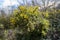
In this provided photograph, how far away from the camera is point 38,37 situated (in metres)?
9.48

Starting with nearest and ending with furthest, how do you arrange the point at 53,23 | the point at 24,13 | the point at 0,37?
Answer: the point at 0,37, the point at 24,13, the point at 53,23

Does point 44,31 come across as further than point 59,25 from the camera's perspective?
No

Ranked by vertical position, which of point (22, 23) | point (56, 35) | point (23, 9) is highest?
point (23, 9)

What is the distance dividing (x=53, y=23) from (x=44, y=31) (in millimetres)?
1127

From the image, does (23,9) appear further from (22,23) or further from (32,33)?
(32,33)

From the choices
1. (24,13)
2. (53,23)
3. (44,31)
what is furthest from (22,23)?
(53,23)

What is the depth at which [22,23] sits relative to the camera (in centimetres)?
967

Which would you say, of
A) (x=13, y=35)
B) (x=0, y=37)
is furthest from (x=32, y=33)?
Result: (x=0, y=37)

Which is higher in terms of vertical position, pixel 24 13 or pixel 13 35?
pixel 24 13

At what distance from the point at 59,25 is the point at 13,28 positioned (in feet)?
8.32

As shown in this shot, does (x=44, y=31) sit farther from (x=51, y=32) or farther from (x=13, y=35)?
(x=13, y=35)

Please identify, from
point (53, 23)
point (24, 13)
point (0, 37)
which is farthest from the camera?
point (53, 23)

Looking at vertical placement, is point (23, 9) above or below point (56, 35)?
above

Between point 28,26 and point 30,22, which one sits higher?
point 30,22
